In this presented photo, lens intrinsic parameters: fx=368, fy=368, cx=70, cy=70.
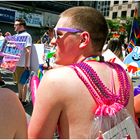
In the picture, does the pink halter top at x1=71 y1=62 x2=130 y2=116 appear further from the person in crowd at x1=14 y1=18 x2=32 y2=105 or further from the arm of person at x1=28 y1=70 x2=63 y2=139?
the person in crowd at x1=14 y1=18 x2=32 y2=105

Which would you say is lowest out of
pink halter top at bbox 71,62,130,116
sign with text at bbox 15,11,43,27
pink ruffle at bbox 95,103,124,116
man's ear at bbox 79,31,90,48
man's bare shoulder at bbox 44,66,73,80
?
sign with text at bbox 15,11,43,27

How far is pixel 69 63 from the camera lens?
1.66 meters

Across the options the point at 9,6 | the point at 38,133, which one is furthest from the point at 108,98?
the point at 9,6

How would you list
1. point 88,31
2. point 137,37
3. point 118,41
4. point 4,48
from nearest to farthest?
point 88,31
point 118,41
point 4,48
point 137,37

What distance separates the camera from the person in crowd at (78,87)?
149 centimetres

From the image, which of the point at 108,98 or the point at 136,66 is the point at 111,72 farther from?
the point at 136,66

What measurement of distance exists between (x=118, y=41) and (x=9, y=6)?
3117 centimetres

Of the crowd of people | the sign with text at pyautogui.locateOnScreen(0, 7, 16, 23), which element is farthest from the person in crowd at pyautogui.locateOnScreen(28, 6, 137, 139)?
the sign with text at pyautogui.locateOnScreen(0, 7, 16, 23)

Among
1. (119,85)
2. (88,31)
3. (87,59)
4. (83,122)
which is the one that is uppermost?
(88,31)

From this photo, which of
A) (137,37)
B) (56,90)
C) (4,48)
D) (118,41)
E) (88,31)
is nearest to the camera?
(56,90)

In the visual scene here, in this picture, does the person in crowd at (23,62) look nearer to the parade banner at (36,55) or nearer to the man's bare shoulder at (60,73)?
the parade banner at (36,55)

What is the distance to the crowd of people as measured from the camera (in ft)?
4.90

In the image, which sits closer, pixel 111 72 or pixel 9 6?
pixel 111 72

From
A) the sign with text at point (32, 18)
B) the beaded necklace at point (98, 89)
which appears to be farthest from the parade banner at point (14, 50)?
the sign with text at point (32, 18)
